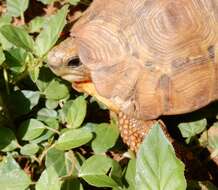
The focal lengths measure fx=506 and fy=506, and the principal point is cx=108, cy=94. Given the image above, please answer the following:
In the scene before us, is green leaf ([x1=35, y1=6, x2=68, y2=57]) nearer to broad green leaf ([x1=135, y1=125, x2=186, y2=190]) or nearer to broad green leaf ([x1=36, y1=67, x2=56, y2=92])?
broad green leaf ([x1=36, y1=67, x2=56, y2=92])

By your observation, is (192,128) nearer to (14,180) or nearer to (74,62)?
(74,62)

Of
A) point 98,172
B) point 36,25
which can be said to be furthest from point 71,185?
point 36,25

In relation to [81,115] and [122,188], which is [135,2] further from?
[122,188]

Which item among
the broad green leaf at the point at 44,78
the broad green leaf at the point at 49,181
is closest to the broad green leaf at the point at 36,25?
the broad green leaf at the point at 44,78

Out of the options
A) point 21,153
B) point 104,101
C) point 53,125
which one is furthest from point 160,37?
point 21,153

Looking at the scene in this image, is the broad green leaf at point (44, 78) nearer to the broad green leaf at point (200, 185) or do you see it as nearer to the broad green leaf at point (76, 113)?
the broad green leaf at point (76, 113)

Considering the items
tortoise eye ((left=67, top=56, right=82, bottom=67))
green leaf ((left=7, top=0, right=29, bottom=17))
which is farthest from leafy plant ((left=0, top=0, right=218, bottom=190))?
green leaf ((left=7, top=0, right=29, bottom=17))
